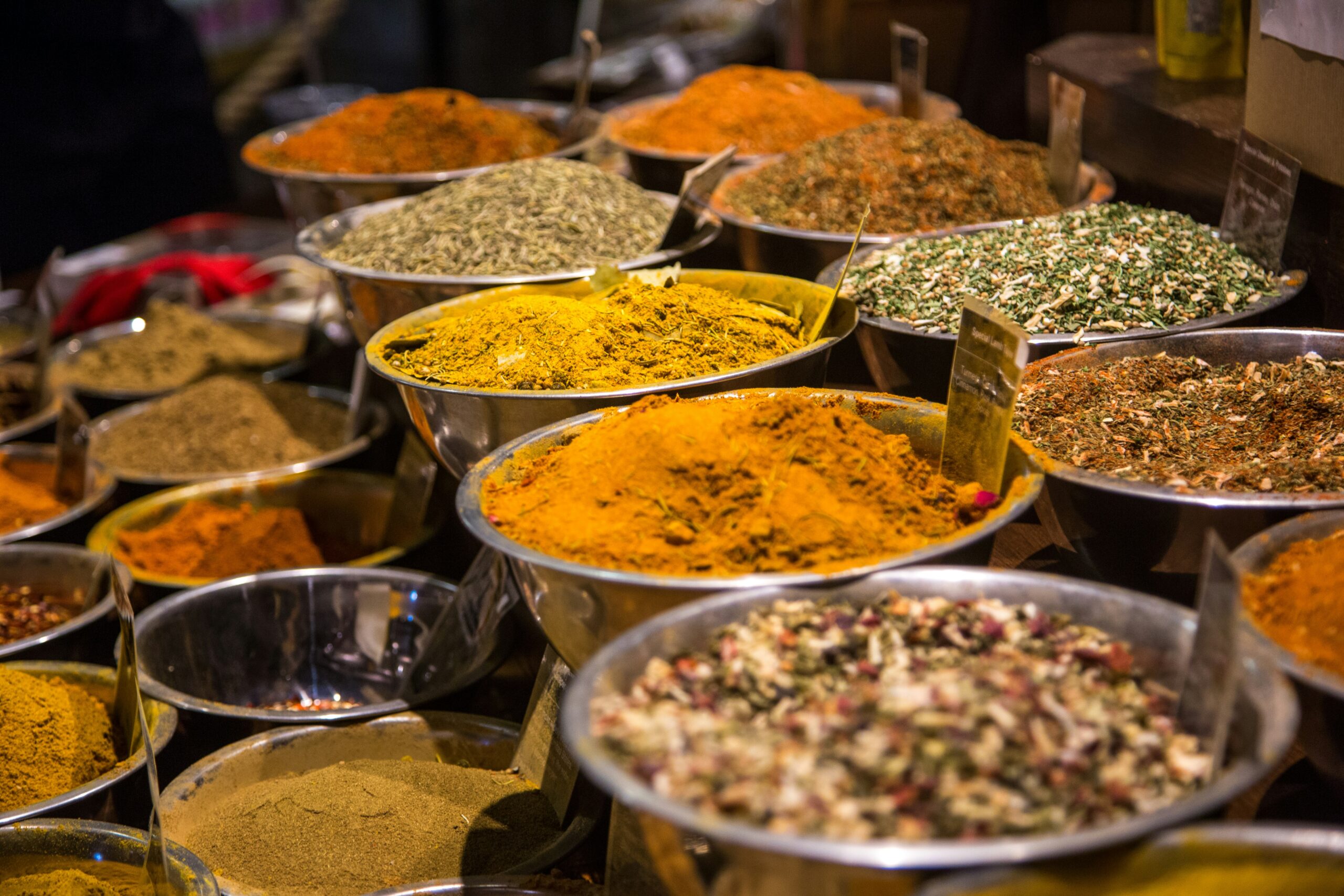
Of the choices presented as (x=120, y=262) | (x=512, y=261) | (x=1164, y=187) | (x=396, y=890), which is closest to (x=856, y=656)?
(x=396, y=890)

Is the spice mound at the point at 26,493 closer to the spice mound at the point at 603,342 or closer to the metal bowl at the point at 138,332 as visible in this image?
the metal bowl at the point at 138,332

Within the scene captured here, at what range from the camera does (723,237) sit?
1950mm

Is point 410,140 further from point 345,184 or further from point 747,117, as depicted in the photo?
point 747,117

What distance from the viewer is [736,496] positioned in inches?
→ 41.2

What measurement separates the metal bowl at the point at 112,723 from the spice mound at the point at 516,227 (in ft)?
2.32

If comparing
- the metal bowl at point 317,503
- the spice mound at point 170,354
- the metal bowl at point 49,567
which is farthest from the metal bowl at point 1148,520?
the spice mound at point 170,354

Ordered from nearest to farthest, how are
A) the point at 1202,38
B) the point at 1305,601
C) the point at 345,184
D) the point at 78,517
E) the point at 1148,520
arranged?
1. the point at 1305,601
2. the point at 1148,520
3. the point at 1202,38
4. the point at 78,517
5. the point at 345,184

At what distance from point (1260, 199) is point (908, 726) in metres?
1.10

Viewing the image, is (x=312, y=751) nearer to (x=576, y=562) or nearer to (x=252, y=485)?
(x=576, y=562)

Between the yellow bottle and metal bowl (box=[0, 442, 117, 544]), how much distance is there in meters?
2.09

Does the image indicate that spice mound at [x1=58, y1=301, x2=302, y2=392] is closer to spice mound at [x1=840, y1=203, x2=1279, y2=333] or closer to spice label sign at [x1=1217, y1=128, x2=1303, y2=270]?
spice mound at [x1=840, y1=203, x2=1279, y2=333]

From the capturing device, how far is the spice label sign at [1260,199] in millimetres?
1461

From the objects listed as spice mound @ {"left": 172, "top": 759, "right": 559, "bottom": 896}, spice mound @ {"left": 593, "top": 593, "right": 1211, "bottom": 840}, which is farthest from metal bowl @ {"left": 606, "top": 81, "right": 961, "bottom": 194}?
spice mound @ {"left": 593, "top": 593, "right": 1211, "bottom": 840}

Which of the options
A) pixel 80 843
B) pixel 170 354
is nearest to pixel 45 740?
pixel 80 843
